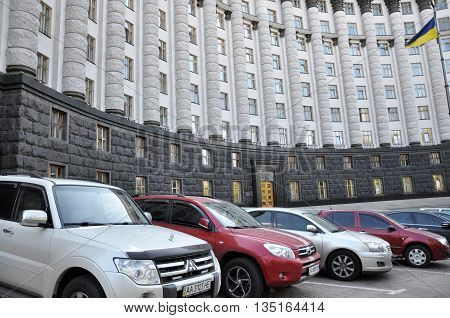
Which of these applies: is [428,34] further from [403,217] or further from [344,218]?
[344,218]

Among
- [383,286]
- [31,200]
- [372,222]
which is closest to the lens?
[31,200]

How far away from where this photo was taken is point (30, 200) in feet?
Answer: 17.7

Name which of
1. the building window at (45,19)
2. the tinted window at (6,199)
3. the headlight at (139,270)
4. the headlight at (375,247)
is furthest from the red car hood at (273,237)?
the building window at (45,19)

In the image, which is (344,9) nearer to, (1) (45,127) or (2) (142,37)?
(2) (142,37)

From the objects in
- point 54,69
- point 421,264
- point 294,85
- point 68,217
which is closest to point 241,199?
point 294,85

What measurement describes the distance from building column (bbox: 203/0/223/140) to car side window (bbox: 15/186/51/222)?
25.1 m

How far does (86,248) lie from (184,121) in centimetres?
2365

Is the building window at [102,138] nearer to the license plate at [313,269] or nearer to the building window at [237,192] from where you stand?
the building window at [237,192]

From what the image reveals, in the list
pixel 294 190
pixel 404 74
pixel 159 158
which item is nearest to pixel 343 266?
pixel 159 158

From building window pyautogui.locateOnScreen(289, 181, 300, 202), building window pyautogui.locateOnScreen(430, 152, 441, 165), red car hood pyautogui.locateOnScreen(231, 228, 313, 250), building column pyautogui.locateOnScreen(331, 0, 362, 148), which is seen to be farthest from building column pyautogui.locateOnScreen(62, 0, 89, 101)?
building window pyautogui.locateOnScreen(430, 152, 441, 165)

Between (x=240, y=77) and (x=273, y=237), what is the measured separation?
29.2 m

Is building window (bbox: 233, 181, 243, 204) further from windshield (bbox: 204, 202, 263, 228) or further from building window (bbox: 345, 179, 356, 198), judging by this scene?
windshield (bbox: 204, 202, 263, 228)

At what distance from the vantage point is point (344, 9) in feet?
143

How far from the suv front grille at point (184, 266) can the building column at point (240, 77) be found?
2841 cm
